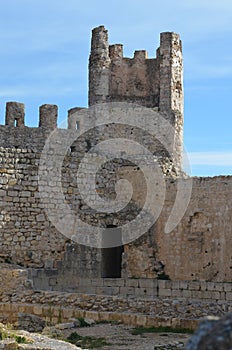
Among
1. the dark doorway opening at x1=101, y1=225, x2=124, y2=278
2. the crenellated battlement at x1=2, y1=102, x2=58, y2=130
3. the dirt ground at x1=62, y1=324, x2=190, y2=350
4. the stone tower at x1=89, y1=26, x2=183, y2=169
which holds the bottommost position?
the dirt ground at x1=62, y1=324, x2=190, y2=350

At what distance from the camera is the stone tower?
984 inches

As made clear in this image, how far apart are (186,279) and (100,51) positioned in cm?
1143

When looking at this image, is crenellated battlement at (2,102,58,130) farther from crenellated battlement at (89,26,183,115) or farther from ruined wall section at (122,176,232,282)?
ruined wall section at (122,176,232,282)

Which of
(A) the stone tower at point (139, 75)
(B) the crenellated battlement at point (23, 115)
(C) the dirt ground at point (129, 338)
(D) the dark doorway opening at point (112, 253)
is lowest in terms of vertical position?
(C) the dirt ground at point (129, 338)

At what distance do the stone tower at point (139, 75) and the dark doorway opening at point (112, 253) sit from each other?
303 inches

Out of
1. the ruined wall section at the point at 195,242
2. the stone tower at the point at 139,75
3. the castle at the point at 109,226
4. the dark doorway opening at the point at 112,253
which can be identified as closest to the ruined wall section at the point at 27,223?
the castle at the point at 109,226

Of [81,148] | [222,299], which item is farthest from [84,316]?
[81,148]

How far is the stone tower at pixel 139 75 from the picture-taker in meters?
25.0

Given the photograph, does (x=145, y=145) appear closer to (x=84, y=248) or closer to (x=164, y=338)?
(x=84, y=248)

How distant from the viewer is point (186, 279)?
16562mm

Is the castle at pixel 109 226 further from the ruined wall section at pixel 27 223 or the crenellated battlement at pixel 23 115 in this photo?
the crenellated battlement at pixel 23 115

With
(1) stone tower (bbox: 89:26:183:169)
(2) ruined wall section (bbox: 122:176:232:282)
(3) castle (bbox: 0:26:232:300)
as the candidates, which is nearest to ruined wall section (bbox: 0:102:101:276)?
(3) castle (bbox: 0:26:232:300)

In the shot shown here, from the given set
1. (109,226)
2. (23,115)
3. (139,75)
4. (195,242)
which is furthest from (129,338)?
(139,75)

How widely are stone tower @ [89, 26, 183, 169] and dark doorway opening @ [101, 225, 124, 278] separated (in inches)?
303
